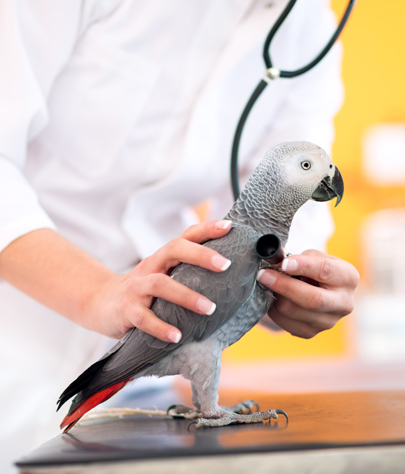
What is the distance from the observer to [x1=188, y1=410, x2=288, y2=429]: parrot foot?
1.59 ft

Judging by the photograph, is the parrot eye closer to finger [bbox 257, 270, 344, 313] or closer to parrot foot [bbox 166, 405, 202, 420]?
finger [bbox 257, 270, 344, 313]

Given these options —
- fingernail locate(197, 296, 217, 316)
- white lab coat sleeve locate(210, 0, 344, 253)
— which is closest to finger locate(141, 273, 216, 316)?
fingernail locate(197, 296, 217, 316)

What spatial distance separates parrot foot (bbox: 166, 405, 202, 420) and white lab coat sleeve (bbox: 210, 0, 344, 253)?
39 centimetres

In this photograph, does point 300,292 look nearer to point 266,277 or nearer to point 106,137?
point 266,277

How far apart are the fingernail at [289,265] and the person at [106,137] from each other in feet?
0.37

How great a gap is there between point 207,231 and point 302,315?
0.18 m

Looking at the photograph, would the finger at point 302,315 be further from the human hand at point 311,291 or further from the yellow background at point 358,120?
the yellow background at point 358,120

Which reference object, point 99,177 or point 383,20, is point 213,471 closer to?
point 99,177

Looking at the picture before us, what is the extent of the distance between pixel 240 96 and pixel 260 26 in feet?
0.50

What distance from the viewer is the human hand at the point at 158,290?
0.45 meters

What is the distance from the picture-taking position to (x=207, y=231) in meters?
0.49

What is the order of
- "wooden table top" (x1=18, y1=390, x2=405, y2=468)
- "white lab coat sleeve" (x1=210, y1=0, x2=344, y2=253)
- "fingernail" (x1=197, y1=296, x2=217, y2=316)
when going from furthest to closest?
1. "white lab coat sleeve" (x1=210, y1=0, x2=344, y2=253)
2. "fingernail" (x1=197, y1=296, x2=217, y2=316)
3. "wooden table top" (x1=18, y1=390, x2=405, y2=468)

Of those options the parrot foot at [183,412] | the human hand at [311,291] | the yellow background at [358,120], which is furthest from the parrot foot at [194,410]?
→ the yellow background at [358,120]

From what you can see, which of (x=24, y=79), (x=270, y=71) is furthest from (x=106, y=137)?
(x=270, y=71)
